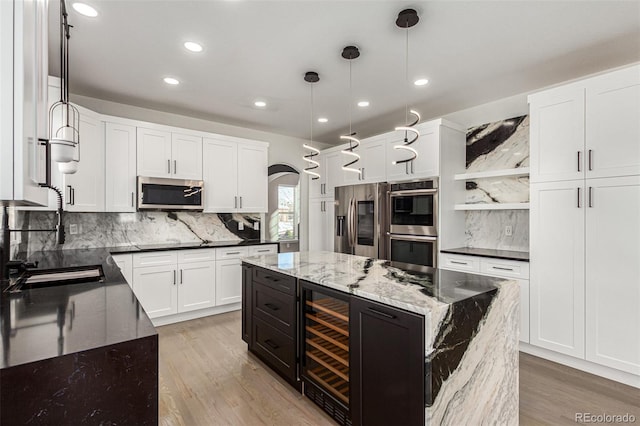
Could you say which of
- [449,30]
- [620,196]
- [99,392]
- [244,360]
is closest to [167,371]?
[244,360]

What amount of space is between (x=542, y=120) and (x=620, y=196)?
94 centimetres

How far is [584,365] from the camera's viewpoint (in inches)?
109

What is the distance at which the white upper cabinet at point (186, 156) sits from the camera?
415cm

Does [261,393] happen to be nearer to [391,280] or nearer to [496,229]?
[391,280]

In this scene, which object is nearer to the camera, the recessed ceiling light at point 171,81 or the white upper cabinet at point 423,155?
the recessed ceiling light at point 171,81

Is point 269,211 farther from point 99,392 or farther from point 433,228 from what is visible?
point 99,392

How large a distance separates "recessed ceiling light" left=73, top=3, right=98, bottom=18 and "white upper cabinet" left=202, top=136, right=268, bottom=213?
7.19 ft

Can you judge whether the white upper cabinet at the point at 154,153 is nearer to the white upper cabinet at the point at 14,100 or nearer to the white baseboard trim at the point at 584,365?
the white upper cabinet at the point at 14,100

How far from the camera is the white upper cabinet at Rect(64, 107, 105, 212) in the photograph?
10.8ft

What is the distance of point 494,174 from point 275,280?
2.83 meters

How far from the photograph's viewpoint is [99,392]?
0.93m

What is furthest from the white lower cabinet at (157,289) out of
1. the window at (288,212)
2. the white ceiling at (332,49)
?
the window at (288,212)

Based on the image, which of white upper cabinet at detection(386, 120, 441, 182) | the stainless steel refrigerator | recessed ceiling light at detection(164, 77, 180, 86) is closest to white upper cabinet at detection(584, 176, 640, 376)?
white upper cabinet at detection(386, 120, 441, 182)

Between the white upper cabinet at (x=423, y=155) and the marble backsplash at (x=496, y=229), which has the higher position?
the white upper cabinet at (x=423, y=155)
